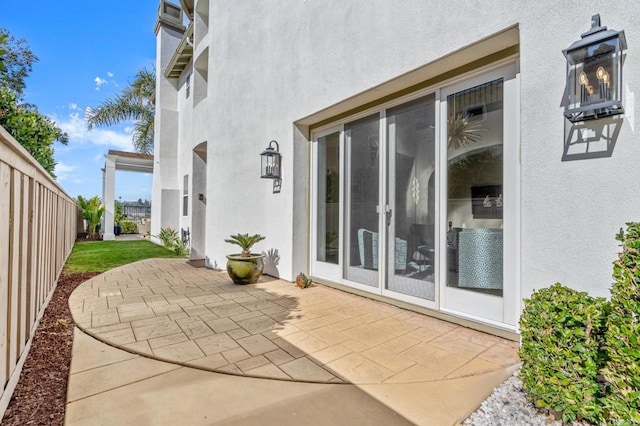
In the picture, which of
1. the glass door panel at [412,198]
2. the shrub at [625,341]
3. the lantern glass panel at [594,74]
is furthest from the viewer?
the glass door panel at [412,198]

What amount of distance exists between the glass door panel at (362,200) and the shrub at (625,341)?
303cm

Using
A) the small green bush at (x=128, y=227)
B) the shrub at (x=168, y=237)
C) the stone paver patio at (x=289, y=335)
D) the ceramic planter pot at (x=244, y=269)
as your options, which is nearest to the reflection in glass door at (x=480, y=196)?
the stone paver patio at (x=289, y=335)

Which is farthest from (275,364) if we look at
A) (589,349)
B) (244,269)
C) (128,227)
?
(128,227)

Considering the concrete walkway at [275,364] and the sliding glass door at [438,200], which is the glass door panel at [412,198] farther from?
the concrete walkway at [275,364]

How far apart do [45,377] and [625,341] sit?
13.0ft

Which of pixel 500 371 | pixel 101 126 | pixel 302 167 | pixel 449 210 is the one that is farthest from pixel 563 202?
pixel 101 126

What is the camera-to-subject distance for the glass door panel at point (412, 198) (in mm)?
4043

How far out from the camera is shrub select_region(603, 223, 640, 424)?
1.63 metres

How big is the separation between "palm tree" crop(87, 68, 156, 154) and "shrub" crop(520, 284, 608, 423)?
64.8ft

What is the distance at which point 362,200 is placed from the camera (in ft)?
16.5

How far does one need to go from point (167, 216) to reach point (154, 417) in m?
12.5

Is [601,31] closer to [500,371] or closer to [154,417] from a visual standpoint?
[500,371]

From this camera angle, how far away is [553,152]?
2758 millimetres

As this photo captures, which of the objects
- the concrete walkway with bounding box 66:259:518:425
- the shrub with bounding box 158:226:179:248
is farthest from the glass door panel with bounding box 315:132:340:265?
the shrub with bounding box 158:226:179:248
